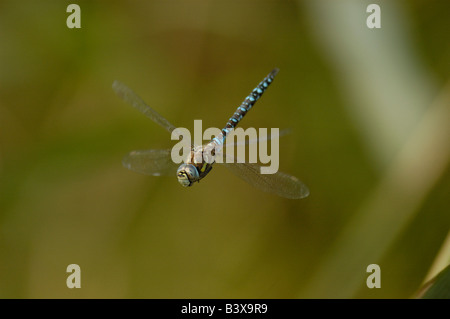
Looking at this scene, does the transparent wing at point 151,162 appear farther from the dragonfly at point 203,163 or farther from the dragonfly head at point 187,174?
the dragonfly head at point 187,174

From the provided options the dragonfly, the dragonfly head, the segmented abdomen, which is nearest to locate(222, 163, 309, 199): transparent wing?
the dragonfly

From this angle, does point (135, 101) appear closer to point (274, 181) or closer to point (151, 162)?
point (151, 162)

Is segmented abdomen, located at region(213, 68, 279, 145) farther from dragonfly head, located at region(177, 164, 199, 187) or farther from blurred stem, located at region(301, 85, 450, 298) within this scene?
blurred stem, located at region(301, 85, 450, 298)

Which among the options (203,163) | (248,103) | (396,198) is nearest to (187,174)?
(203,163)

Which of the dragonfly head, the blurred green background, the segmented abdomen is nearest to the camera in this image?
the dragonfly head

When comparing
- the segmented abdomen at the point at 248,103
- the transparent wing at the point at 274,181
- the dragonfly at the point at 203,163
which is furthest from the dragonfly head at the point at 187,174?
the segmented abdomen at the point at 248,103
